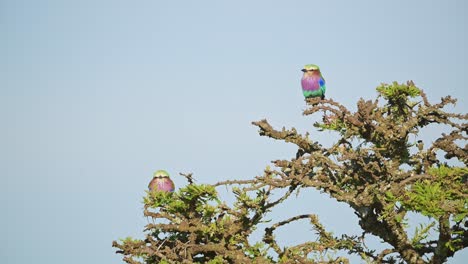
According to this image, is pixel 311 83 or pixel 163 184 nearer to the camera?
pixel 163 184

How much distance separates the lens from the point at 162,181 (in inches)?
615

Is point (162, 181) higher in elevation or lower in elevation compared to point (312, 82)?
lower

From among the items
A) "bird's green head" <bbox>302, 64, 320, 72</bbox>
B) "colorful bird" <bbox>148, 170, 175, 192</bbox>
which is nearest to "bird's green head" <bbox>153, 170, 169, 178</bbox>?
"colorful bird" <bbox>148, 170, 175, 192</bbox>

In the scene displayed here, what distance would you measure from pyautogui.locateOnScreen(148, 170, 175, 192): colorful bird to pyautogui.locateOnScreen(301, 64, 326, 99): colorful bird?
362 centimetres

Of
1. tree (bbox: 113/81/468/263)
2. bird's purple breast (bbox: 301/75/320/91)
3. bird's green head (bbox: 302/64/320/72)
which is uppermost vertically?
bird's green head (bbox: 302/64/320/72)

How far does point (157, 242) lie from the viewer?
13.0 metres

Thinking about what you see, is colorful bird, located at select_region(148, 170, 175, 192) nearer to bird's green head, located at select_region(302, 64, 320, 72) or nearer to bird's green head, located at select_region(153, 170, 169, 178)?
bird's green head, located at select_region(153, 170, 169, 178)

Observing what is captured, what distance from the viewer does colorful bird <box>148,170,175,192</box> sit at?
15586 mm

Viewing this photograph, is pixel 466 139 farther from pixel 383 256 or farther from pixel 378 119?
pixel 383 256

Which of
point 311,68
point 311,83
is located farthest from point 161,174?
point 311,68

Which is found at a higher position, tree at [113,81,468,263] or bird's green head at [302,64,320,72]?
bird's green head at [302,64,320,72]

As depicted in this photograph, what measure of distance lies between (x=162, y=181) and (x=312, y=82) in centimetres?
402

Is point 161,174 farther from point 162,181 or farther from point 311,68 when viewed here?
point 311,68

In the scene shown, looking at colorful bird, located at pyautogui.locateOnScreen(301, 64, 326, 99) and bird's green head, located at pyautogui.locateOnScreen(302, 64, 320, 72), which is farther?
bird's green head, located at pyautogui.locateOnScreen(302, 64, 320, 72)
